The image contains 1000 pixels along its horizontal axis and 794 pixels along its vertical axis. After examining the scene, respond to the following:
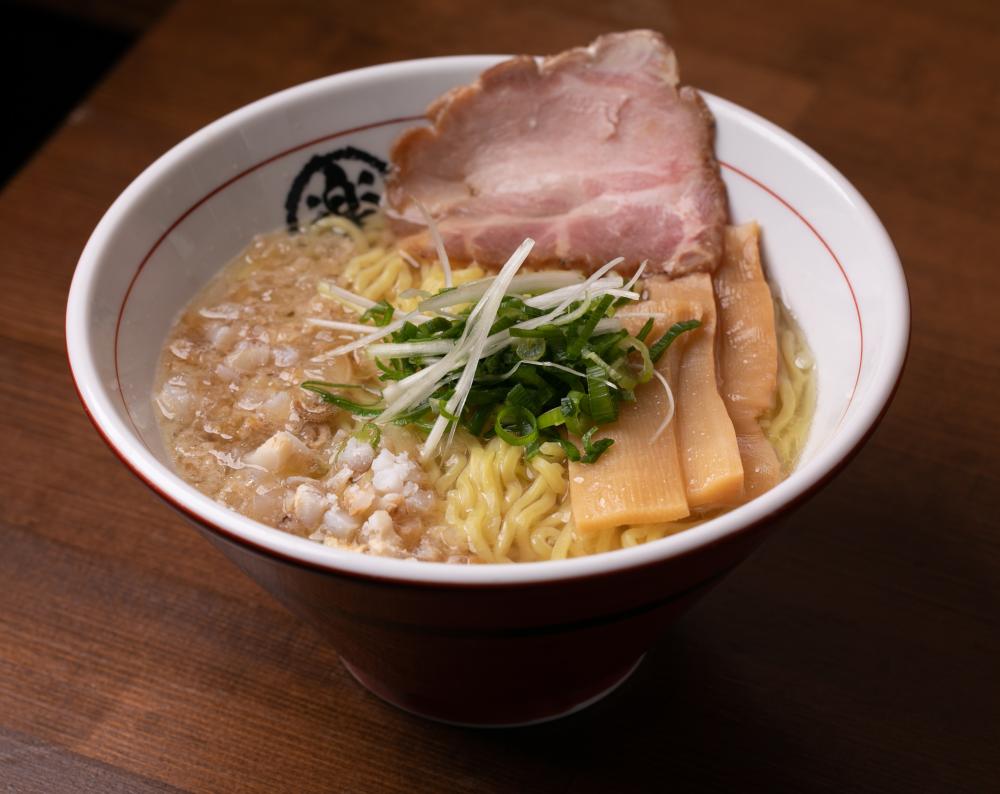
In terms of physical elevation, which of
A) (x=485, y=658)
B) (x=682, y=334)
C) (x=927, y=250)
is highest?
(x=927, y=250)

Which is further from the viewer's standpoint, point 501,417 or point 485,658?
point 501,417

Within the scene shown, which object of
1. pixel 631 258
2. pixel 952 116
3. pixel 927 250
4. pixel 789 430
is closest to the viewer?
pixel 789 430

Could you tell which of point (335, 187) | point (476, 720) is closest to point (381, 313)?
point (335, 187)

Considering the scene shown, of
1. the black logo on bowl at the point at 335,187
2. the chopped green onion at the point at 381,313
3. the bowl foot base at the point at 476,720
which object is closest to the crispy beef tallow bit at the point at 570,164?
the black logo on bowl at the point at 335,187

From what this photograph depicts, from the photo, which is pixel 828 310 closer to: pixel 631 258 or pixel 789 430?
pixel 789 430

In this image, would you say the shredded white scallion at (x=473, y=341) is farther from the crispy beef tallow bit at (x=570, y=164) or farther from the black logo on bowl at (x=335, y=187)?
the black logo on bowl at (x=335, y=187)

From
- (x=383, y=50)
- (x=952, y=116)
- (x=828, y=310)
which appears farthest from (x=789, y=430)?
(x=383, y=50)

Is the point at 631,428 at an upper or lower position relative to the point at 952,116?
lower

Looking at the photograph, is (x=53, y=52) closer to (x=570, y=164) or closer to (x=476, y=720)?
(x=570, y=164)
